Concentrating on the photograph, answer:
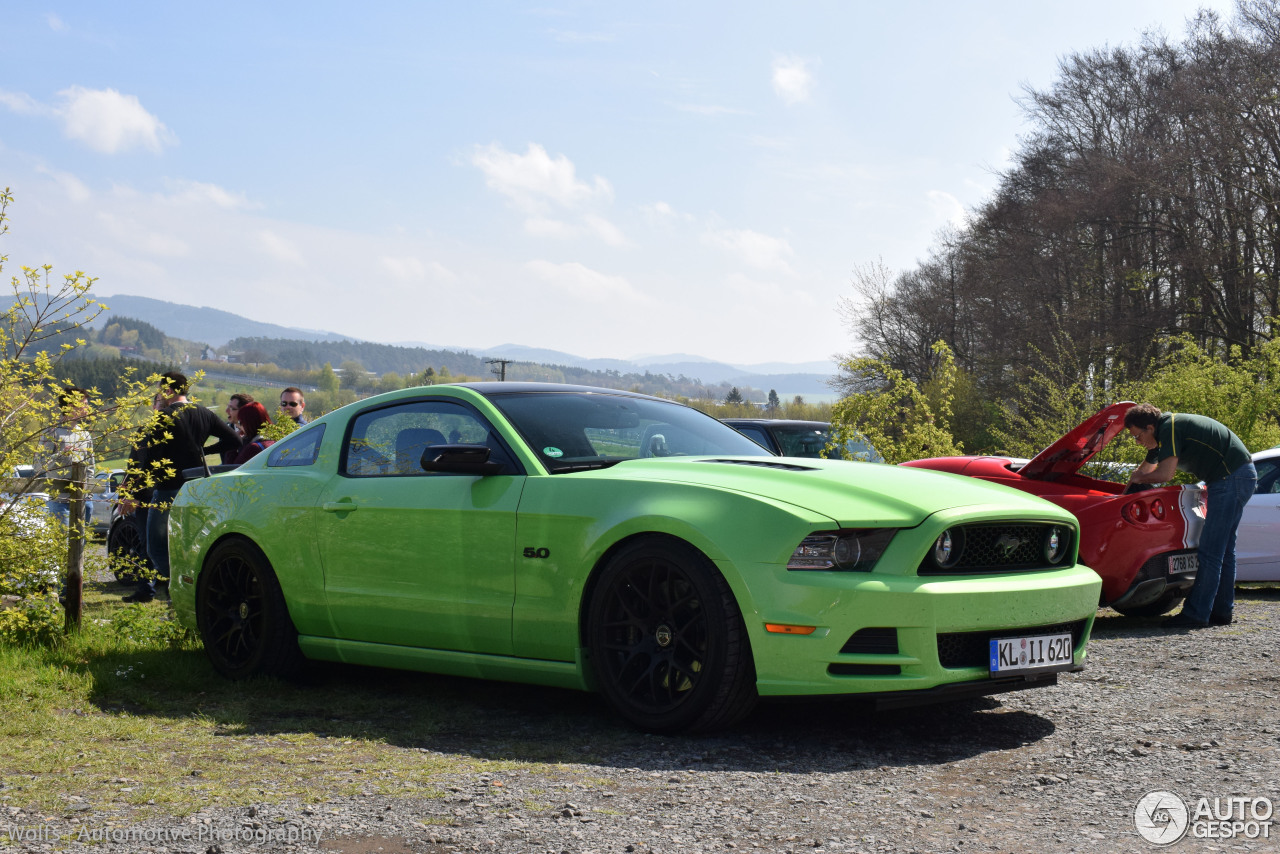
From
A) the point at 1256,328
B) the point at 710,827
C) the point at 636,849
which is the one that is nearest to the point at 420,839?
the point at 636,849

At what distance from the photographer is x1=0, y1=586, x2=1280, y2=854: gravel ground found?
3.44 m

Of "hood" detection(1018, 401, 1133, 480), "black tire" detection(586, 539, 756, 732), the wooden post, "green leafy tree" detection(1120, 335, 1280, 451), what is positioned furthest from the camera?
"green leafy tree" detection(1120, 335, 1280, 451)

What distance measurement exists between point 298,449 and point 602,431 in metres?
1.96

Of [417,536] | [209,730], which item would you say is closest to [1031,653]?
[417,536]

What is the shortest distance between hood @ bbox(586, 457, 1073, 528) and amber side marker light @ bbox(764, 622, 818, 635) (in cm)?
44

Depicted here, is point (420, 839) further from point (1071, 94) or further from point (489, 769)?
point (1071, 94)

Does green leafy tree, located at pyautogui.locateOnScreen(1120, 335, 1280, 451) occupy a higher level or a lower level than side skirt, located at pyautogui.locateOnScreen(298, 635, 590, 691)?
higher

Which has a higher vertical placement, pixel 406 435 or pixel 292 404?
pixel 292 404

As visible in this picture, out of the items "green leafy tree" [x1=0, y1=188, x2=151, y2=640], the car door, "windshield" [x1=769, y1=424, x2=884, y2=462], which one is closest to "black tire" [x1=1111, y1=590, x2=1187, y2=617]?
"windshield" [x1=769, y1=424, x2=884, y2=462]

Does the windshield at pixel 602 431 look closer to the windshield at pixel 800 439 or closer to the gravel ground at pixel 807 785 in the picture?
the gravel ground at pixel 807 785

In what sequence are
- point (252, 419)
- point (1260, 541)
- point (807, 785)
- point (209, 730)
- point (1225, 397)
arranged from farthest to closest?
1. point (1225, 397)
2. point (252, 419)
3. point (1260, 541)
4. point (209, 730)
5. point (807, 785)

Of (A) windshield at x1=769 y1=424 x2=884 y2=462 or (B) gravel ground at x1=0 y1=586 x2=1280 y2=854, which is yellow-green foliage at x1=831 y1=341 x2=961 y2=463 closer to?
(A) windshield at x1=769 y1=424 x2=884 y2=462

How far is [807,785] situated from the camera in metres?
4.06

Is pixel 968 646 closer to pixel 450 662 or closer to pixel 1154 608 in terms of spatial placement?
pixel 450 662
